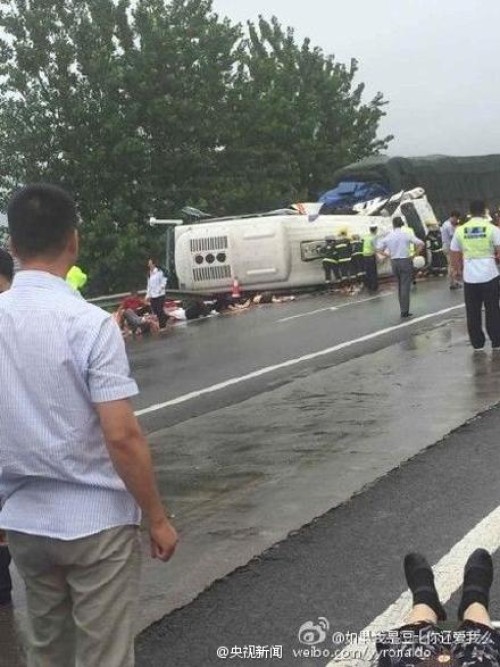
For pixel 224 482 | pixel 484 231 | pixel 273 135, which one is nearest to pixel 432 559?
pixel 224 482

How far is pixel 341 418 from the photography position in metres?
9.15

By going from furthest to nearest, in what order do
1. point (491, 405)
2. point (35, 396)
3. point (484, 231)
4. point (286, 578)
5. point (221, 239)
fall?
1. point (221, 239)
2. point (484, 231)
3. point (491, 405)
4. point (286, 578)
5. point (35, 396)

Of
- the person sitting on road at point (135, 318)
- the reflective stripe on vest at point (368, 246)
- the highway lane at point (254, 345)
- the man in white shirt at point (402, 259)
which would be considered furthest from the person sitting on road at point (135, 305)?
the man in white shirt at point (402, 259)

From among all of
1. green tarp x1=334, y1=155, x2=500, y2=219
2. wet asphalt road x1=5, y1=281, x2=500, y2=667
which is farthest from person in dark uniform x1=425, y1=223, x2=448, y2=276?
wet asphalt road x1=5, y1=281, x2=500, y2=667

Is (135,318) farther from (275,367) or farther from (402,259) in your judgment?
(275,367)

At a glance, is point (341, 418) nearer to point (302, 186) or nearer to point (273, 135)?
point (273, 135)

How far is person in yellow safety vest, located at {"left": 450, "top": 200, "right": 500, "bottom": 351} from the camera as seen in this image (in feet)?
40.5

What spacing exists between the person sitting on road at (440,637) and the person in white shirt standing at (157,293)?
58.8ft

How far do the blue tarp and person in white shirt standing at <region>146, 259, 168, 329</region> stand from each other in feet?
30.2

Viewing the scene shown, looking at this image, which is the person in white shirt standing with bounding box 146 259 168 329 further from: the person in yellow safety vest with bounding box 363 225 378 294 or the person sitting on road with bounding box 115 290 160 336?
the person in yellow safety vest with bounding box 363 225 378 294

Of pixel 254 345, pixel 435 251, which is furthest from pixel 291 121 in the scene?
pixel 254 345

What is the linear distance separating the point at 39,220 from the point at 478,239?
32.9 feet

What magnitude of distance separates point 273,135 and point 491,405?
32.6m

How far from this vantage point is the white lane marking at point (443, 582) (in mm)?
4145
